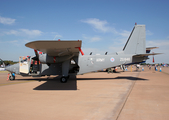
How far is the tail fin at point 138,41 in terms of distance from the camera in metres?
12.8

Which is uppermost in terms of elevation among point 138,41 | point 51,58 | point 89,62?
point 138,41

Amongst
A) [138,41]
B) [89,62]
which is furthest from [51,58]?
[138,41]

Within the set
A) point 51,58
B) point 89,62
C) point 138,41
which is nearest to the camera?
point 51,58

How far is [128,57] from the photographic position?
12.7m

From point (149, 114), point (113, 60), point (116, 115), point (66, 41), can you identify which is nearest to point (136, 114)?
point (149, 114)

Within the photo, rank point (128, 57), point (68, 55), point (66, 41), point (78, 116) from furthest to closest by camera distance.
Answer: point (128, 57)
point (68, 55)
point (66, 41)
point (78, 116)

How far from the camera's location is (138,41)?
12.9 meters

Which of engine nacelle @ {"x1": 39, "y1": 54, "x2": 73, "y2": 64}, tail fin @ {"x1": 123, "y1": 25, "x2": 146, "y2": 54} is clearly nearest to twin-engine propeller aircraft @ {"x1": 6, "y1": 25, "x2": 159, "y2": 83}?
tail fin @ {"x1": 123, "y1": 25, "x2": 146, "y2": 54}

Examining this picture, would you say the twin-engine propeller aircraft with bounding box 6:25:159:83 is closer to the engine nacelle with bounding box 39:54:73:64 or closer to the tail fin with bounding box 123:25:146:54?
the tail fin with bounding box 123:25:146:54

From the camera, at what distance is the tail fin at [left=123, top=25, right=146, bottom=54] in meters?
12.8

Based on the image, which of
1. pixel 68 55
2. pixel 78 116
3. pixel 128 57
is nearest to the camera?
pixel 78 116

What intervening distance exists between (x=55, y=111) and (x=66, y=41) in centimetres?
355

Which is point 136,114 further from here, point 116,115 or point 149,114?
point 116,115

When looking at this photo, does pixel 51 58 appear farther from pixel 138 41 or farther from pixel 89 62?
pixel 138 41
